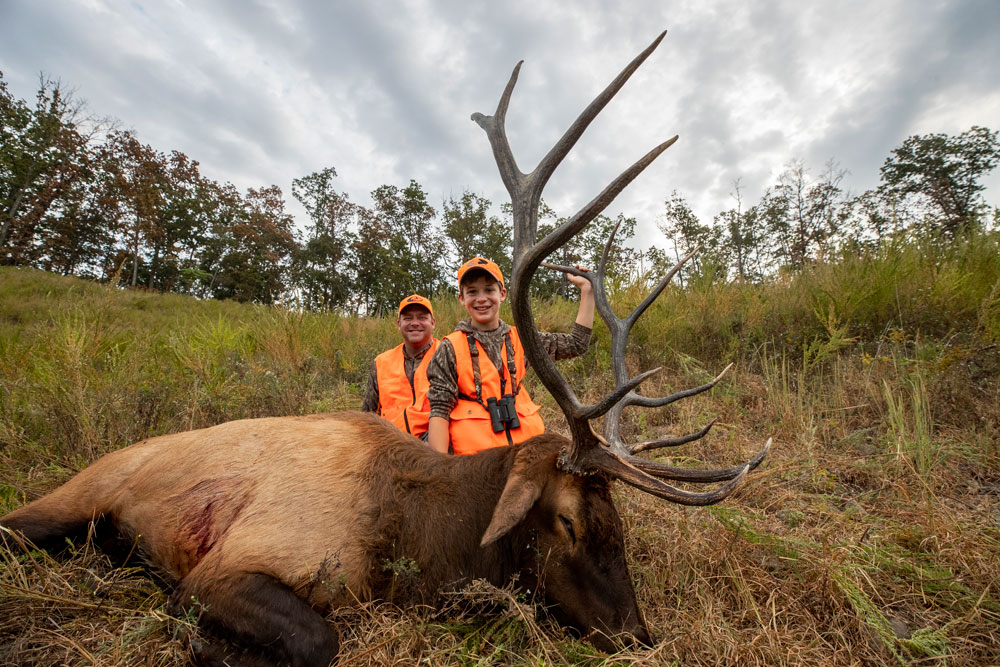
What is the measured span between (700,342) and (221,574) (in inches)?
229

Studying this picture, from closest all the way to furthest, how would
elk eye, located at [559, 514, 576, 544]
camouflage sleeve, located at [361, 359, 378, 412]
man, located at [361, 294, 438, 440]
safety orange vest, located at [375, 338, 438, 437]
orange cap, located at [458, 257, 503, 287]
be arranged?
elk eye, located at [559, 514, 576, 544], orange cap, located at [458, 257, 503, 287], safety orange vest, located at [375, 338, 438, 437], man, located at [361, 294, 438, 440], camouflage sleeve, located at [361, 359, 378, 412]

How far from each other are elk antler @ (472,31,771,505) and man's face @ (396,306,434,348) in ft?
9.81

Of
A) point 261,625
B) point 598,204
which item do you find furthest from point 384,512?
point 598,204

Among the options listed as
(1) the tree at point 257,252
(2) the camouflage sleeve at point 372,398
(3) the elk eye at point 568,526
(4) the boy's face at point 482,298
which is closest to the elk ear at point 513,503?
(3) the elk eye at point 568,526

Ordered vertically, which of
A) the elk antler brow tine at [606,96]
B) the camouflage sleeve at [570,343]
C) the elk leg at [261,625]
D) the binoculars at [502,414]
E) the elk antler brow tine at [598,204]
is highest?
the elk antler brow tine at [606,96]

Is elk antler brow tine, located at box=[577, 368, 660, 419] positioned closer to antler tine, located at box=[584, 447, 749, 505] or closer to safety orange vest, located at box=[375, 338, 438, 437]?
antler tine, located at box=[584, 447, 749, 505]

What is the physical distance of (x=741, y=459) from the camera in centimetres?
347

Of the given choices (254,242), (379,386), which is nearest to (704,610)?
(379,386)

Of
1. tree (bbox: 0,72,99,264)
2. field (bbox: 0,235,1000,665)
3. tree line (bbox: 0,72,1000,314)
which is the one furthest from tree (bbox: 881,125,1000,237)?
tree (bbox: 0,72,99,264)

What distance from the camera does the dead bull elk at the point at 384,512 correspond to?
1794 millimetres

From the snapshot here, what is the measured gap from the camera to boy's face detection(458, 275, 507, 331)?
376 cm

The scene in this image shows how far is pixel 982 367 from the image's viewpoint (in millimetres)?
3852

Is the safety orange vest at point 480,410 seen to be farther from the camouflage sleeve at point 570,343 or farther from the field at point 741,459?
the field at point 741,459

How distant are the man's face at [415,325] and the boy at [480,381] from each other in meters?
1.33
